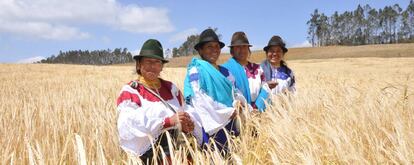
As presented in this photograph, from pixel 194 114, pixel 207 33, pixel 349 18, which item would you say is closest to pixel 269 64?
pixel 207 33

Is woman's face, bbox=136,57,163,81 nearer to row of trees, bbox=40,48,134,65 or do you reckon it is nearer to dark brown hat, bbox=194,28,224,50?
dark brown hat, bbox=194,28,224,50

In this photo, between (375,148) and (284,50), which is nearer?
(375,148)

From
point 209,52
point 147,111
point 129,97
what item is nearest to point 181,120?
point 147,111

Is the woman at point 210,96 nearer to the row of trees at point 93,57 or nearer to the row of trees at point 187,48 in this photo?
the row of trees at point 187,48

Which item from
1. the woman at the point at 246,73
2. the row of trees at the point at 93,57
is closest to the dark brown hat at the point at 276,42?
the woman at the point at 246,73

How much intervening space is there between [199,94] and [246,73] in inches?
37.6

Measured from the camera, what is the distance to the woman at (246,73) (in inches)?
134

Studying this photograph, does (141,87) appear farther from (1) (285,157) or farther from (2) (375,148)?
(2) (375,148)

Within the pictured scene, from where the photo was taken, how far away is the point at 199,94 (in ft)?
9.54

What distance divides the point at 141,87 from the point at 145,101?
0.11 m

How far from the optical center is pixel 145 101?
93.4 inches

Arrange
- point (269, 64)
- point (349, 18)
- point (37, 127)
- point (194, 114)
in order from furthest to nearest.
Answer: point (349, 18) → point (269, 64) → point (37, 127) → point (194, 114)

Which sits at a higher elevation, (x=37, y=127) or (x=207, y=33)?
(x=207, y=33)

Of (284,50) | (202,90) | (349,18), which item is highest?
(349,18)
